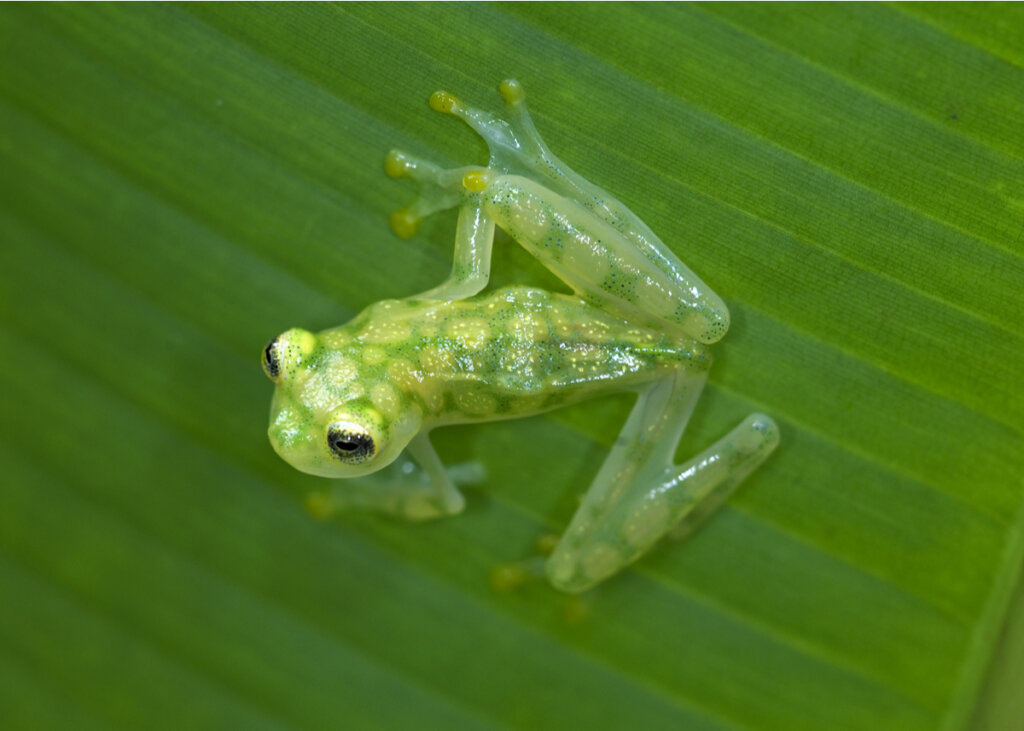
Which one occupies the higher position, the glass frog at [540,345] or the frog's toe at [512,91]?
the frog's toe at [512,91]

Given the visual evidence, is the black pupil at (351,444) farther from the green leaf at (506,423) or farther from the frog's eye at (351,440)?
the green leaf at (506,423)

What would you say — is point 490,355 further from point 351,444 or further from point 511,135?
point 511,135

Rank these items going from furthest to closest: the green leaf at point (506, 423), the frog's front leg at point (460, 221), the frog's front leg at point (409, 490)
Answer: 1. the frog's front leg at point (409, 490)
2. the frog's front leg at point (460, 221)
3. the green leaf at point (506, 423)

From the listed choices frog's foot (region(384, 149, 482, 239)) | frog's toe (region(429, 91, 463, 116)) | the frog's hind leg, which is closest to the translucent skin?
frog's foot (region(384, 149, 482, 239))

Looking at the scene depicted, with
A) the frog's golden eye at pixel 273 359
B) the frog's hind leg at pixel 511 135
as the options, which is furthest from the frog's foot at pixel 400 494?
the frog's hind leg at pixel 511 135

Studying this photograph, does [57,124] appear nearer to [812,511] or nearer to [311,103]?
[311,103]
